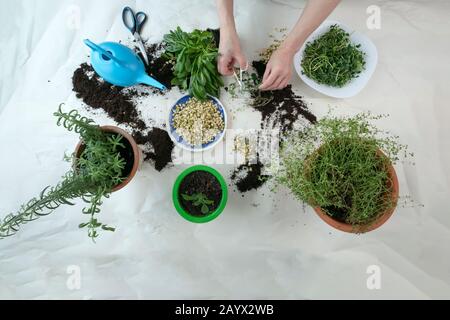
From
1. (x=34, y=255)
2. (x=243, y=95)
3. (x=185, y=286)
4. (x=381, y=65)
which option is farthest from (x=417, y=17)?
(x=34, y=255)

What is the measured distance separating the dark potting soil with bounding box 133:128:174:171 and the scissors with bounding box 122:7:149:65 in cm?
23

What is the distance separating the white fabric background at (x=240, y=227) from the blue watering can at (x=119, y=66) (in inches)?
3.6

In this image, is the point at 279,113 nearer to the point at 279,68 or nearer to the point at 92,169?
the point at 279,68

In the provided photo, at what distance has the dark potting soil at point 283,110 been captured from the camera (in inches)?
43.4

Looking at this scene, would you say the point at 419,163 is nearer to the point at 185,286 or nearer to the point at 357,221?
the point at 357,221

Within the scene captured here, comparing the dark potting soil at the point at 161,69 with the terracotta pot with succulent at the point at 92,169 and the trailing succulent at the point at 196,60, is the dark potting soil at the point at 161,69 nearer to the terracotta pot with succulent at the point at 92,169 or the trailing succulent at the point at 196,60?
the trailing succulent at the point at 196,60

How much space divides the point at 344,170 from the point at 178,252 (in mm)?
542

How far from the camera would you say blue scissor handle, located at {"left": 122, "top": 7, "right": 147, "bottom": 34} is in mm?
1134

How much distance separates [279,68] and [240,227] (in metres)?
0.48

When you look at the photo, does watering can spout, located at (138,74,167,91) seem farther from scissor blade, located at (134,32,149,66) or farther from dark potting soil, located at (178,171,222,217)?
dark potting soil, located at (178,171,222,217)

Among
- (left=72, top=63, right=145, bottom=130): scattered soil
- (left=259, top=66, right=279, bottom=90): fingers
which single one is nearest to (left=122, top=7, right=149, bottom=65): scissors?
(left=72, top=63, right=145, bottom=130): scattered soil

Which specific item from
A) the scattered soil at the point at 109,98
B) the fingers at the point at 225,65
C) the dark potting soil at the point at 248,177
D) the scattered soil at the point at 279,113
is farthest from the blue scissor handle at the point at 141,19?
the dark potting soil at the point at 248,177

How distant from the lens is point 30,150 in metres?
1.12

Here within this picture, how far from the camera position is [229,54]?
995 mm
